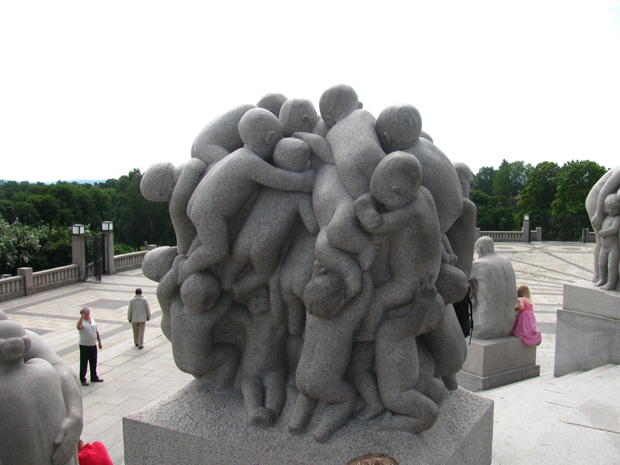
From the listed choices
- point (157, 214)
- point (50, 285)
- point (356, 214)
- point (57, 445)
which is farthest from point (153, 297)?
point (157, 214)

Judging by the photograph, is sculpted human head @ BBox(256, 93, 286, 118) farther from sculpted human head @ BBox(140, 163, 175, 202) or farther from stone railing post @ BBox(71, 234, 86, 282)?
stone railing post @ BBox(71, 234, 86, 282)

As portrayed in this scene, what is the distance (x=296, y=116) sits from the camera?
12.6 feet

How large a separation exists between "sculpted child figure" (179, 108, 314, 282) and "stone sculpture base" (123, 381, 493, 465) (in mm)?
1174

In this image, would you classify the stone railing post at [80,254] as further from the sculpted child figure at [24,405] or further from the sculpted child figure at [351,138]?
the sculpted child figure at [351,138]

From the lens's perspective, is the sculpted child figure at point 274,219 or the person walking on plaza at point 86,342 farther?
the person walking on plaza at point 86,342

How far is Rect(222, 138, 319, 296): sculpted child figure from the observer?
3504mm

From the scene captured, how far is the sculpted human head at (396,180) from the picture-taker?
296cm

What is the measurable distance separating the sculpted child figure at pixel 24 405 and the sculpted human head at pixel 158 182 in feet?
4.56

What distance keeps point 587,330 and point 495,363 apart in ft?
6.10

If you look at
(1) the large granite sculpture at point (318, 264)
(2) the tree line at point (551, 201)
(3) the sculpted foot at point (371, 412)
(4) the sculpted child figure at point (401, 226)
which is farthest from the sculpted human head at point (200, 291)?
(2) the tree line at point (551, 201)

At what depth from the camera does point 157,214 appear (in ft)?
117

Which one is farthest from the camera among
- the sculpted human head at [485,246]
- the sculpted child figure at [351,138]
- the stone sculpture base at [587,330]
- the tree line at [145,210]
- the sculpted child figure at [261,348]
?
the tree line at [145,210]

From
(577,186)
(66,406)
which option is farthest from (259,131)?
(577,186)

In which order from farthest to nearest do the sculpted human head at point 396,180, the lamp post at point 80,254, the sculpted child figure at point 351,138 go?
1. the lamp post at point 80,254
2. the sculpted child figure at point 351,138
3. the sculpted human head at point 396,180
